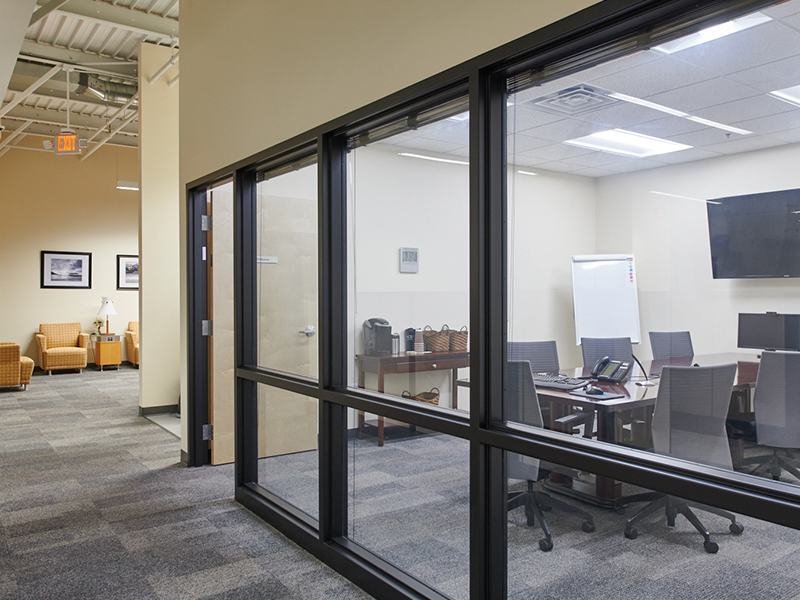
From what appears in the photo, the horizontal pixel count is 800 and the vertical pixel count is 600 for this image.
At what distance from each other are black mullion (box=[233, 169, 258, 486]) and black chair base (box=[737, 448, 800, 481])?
8.58ft

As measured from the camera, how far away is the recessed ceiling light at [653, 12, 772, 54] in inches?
55.4

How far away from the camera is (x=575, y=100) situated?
1.81 metres

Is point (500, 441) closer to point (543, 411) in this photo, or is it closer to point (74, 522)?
point (543, 411)

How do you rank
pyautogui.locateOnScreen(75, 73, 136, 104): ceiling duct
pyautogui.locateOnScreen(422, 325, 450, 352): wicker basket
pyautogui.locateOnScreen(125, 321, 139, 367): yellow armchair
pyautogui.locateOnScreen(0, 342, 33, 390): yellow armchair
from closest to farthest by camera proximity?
pyautogui.locateOnScreen(422, 325, 450, 352): wicker basket → pyautogui.locateOnScreen(75, 73, 136, 104): ceiling duct → pyautogui.locateOnScreen(0, 342, 33, 390): yellow armchair → pyautogui.locateOnScreen(125, 321, 139, 367): yellow armchair

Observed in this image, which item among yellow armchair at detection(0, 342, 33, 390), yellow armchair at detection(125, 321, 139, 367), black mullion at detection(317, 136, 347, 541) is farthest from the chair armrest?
black mullion at detection(317, 136, 347, 541)

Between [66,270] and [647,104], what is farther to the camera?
[66,270]

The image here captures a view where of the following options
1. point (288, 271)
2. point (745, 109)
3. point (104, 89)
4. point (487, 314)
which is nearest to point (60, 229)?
point (104, 89)

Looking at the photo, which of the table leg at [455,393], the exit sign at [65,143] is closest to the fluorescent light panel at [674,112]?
the table leg at [455,393]

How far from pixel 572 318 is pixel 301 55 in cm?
175

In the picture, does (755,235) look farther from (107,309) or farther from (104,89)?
(107,309)

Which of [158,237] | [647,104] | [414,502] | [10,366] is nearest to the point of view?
[647,104]

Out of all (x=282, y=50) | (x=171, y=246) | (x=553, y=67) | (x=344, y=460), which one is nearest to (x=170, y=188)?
(x=171, y=246)

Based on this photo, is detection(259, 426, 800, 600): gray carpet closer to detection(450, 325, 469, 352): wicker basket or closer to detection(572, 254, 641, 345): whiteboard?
detection(450, 325, 469, 352): wicker basket

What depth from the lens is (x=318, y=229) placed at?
2.79m
